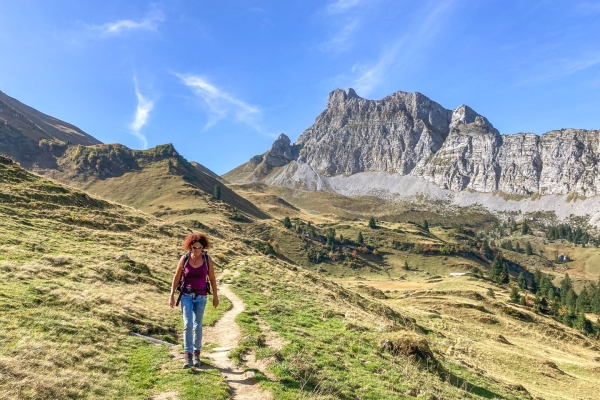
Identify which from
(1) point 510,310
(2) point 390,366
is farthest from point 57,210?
(1) point 510,310

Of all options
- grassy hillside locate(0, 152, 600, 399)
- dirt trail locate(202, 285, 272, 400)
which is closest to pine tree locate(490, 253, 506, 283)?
grassy hillside locate(0, 152, 600, 399)

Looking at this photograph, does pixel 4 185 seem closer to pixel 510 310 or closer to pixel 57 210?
pixel 57 210

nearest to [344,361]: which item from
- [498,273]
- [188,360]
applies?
[188,360]

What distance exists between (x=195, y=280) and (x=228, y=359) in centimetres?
390

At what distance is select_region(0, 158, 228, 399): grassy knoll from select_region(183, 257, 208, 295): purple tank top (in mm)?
2676

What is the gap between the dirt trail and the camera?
10758 mm

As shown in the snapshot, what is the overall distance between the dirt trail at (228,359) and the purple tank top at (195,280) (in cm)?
301

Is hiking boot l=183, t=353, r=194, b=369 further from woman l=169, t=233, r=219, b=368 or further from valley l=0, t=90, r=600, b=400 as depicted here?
valley l=0, t=90, r=600, b=400

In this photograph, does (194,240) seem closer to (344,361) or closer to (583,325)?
(344,361)

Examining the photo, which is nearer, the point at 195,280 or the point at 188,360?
the point at 188,360

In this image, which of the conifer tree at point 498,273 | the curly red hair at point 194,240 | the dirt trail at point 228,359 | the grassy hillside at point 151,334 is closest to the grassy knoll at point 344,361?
the grassy hillside at point 151,334

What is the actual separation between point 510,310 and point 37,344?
3567 inches

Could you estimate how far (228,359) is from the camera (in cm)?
1364

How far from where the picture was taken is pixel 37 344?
11.2m
